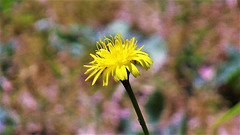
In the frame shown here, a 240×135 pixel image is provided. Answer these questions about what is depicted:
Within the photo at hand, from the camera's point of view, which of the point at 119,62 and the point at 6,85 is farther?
the point at 6,85

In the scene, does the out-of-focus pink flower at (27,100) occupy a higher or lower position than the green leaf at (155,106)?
higher

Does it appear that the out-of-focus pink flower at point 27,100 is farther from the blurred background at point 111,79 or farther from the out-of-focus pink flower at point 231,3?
the out-of-focus pink flower at point 231,3

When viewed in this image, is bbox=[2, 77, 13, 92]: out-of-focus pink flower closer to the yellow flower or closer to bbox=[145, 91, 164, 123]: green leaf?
bbox=[145, 91, 164, 123]: green leaf

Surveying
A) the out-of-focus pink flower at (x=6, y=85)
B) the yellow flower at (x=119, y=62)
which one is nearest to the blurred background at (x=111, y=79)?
the out-of-focus pink flower at (x=6, y=85)

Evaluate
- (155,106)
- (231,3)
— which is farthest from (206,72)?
(231,3)

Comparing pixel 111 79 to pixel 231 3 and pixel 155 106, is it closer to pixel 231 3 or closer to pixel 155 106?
pixel 155 106

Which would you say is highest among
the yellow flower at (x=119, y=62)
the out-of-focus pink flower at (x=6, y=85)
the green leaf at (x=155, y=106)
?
the out-of-focus pink flower at (x=6, y=85)
